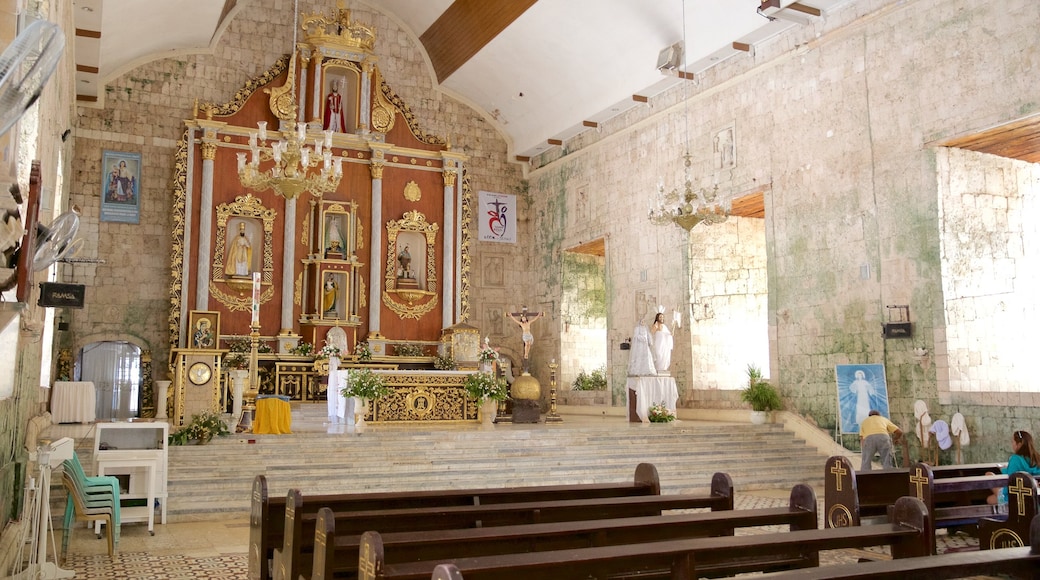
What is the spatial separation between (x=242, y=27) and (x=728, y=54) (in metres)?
10.9

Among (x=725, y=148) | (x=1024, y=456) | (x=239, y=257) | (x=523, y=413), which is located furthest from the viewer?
(x=239, y=257)

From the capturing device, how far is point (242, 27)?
60.5ft

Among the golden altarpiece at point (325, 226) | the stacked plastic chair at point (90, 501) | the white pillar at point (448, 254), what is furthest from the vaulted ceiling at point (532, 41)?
the stacked plastic chair at point (90, 501)

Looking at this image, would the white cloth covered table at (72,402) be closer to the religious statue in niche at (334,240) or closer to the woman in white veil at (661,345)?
the religious statue in niche at (334,240)

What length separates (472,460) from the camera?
10.9 m

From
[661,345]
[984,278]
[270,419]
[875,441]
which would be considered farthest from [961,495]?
[270,419]

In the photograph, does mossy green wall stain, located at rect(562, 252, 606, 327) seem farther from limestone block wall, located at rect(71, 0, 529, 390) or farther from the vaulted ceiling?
the vaulted ceiling

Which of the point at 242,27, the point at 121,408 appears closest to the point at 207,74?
the point at 242,27

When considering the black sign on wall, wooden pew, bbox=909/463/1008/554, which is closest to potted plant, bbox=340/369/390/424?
the black sign on wall

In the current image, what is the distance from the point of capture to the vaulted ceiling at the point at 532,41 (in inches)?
552

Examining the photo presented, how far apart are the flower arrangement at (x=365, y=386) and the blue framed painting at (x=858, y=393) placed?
7003 mm

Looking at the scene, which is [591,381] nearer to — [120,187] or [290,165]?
[290,165]

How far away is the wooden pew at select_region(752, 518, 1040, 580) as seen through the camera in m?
2.93

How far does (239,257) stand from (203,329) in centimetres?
195
